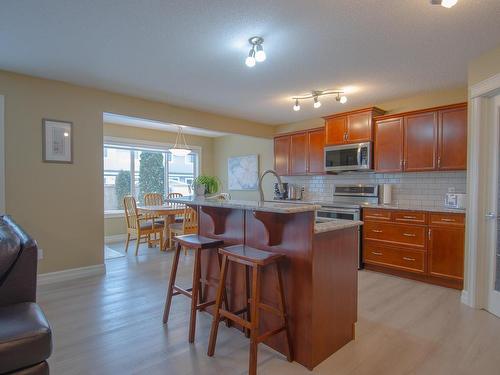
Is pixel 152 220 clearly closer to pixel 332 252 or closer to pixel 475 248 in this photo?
pixel 332 252

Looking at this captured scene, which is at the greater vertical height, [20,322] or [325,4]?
[325,4]

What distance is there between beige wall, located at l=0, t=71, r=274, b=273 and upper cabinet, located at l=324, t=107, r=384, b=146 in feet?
9.64

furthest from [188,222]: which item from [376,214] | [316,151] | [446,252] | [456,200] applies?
[456,200]

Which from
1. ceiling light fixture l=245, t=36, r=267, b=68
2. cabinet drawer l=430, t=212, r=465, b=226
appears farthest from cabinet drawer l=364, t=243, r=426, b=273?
ceiling light fixture l=245, t=36, r=267, b=68

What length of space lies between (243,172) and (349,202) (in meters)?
2.91

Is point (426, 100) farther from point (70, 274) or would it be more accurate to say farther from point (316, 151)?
point (70, 274)

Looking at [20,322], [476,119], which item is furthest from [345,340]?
[476,119]

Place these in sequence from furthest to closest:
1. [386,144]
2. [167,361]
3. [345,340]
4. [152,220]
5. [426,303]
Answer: [152,220], [386,144], [426,303], [345,340], [167,361]

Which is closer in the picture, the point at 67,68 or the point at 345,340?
the point at 345,340

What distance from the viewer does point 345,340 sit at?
2.15m

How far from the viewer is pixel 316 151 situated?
5.05 m

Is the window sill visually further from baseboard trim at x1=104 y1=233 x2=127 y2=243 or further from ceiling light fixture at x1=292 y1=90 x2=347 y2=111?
ceiling light fixture at x1=292 y1=90 x2=347 y2=111

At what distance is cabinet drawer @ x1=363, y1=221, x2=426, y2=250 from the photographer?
140 inches

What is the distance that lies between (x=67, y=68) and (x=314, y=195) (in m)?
4.13
